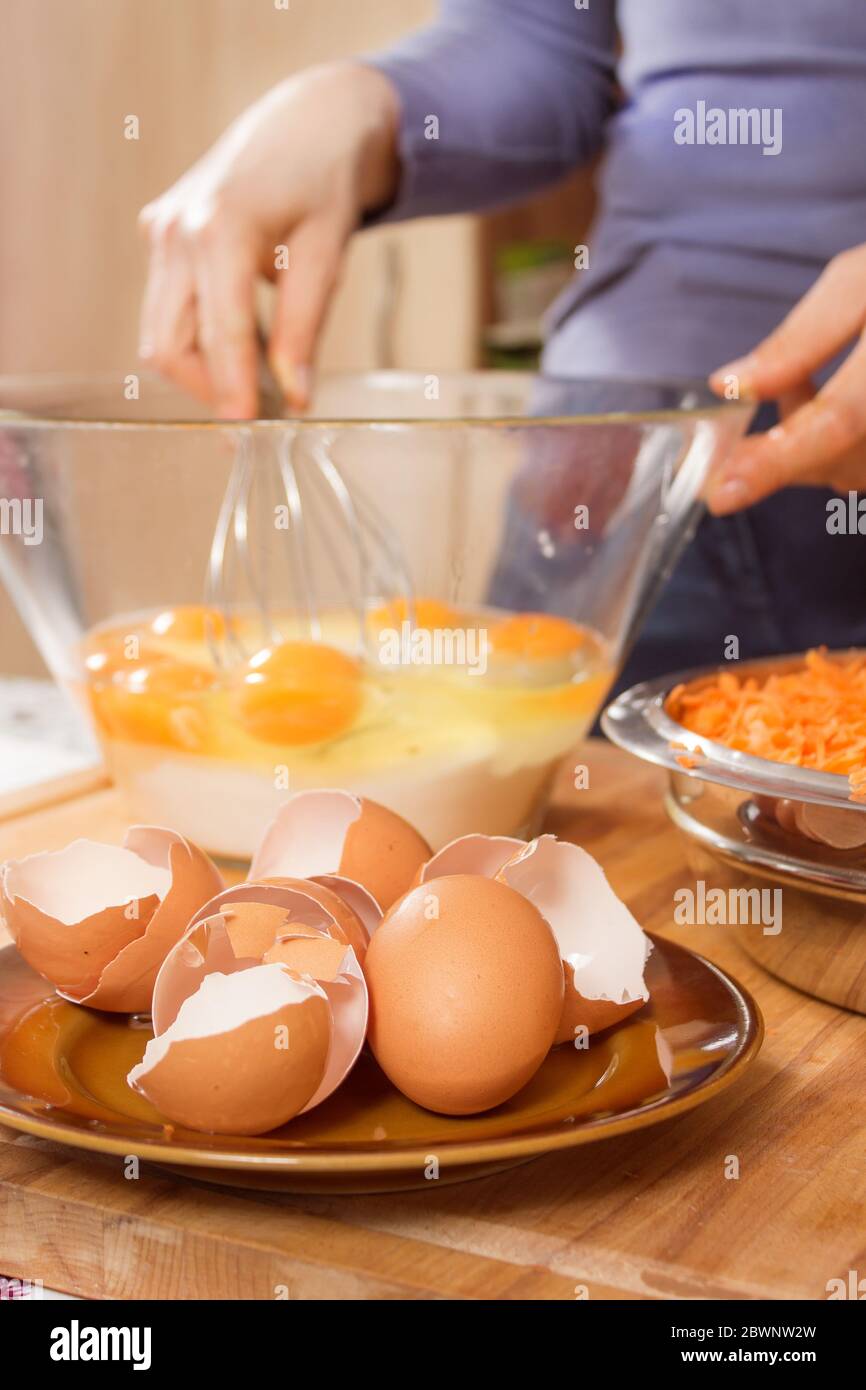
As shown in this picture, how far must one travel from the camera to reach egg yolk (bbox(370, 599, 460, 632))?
0.86m

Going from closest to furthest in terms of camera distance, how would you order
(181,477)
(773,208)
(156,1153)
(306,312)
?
(156,1153) < (181,477) < (306,312) < (773,208)

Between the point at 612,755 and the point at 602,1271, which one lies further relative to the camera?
the point at 612,755

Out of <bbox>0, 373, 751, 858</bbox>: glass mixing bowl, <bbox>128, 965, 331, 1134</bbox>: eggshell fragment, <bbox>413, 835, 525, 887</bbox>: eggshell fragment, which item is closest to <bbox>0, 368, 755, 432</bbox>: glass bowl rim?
<bbox>0, 373, 751, 858</bbox>: glass mixing bowl

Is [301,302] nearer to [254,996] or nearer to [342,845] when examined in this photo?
[342,845]

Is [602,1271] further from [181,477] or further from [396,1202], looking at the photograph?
[181,477]

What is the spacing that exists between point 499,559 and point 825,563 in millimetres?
408

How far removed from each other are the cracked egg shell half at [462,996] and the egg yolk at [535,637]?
0.35 meters

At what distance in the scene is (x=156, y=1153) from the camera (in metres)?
0.47

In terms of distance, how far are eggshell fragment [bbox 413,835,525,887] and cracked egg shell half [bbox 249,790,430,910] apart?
0.02 meters

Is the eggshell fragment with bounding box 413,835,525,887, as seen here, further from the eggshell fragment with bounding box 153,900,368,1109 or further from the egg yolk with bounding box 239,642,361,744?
the egg yolk with bounding box 239,642,361,744

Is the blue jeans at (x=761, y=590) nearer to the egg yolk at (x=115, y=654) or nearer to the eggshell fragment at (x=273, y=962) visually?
the egg yolk at (x=115, y=654)

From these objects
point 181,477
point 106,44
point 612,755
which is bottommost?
point 612,755

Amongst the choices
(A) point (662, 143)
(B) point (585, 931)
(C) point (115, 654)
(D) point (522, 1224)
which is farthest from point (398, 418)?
(A) point (662, 143)

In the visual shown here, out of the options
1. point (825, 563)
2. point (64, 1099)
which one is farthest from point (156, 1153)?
point (825, 563)
